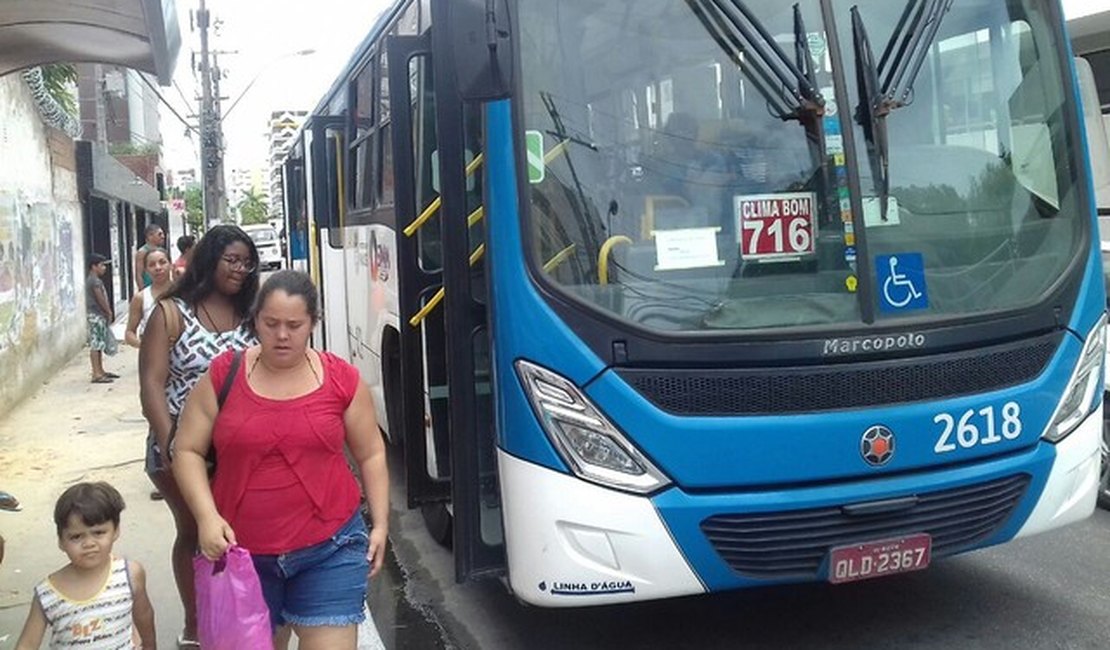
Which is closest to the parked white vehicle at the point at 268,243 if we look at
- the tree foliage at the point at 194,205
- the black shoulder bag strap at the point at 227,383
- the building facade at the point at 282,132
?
the building facade at the point at 282,132

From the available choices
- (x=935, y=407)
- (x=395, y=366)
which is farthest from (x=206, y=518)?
(x=395, y=366)

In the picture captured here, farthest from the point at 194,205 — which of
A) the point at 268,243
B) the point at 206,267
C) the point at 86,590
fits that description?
the point at 86,590

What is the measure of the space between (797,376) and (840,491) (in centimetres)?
44

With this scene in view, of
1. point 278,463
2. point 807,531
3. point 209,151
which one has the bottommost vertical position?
point 807,531

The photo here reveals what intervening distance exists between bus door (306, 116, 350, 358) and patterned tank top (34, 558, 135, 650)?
4510 mm

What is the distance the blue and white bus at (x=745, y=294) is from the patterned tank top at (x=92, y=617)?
1149 mm

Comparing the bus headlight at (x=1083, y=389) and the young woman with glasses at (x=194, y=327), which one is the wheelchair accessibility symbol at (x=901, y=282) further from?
the young woman with glasses at (x=194, y=327)

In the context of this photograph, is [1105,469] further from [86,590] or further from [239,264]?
[86,590]

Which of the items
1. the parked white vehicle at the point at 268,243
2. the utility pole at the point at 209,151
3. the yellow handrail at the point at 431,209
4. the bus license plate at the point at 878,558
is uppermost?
the utility pole at the point at 209,151

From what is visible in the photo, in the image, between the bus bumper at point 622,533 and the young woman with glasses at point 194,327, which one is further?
the young woman with glasses at point 194,327

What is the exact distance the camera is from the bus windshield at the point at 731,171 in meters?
3.70

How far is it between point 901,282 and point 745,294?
1.88 ft

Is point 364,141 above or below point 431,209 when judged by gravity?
above

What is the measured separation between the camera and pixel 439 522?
226 inches
